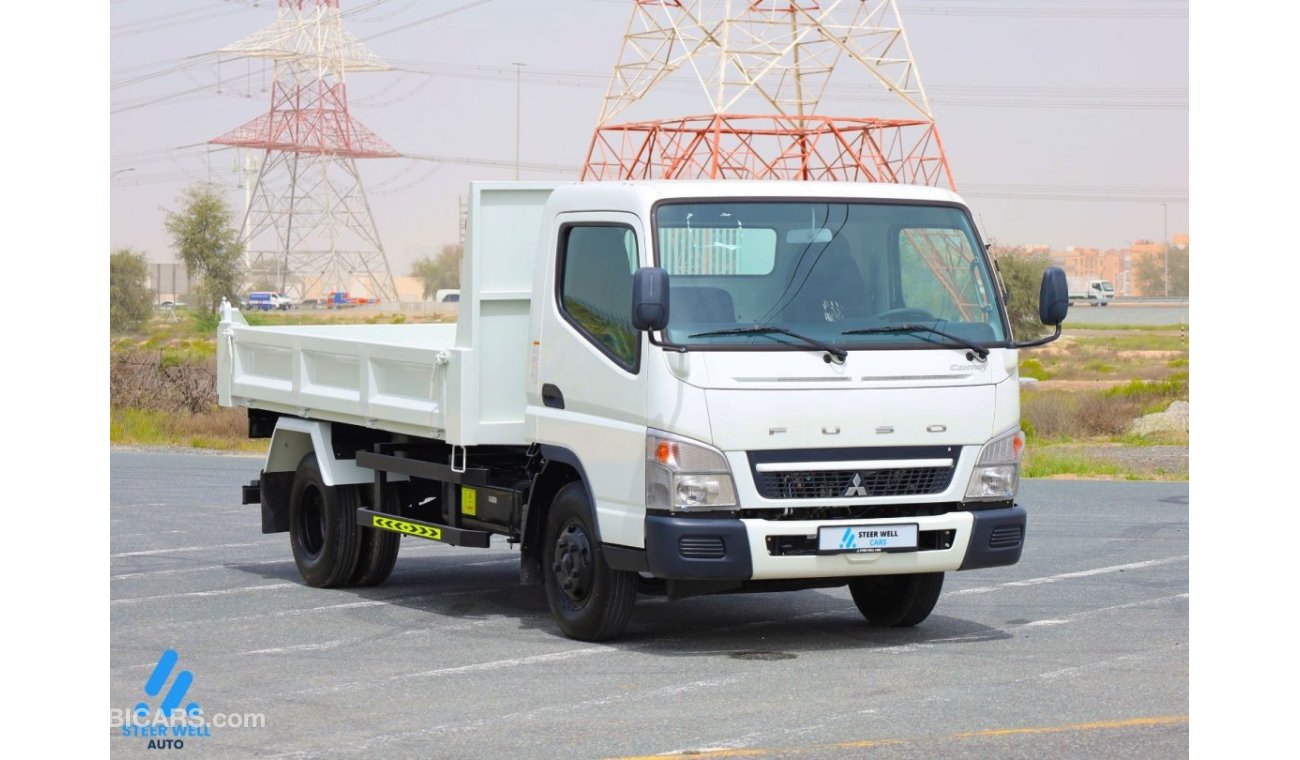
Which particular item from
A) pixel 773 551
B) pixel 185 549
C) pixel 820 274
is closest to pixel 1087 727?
pixel 773 551

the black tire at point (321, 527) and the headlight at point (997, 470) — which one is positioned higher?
the headlight at point (997, 470)

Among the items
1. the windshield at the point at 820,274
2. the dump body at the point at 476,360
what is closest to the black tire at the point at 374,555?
the dump body at the point at 476,360

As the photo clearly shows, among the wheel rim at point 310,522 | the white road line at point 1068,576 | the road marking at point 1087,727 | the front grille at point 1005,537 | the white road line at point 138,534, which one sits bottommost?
the white road line at point 1068,576

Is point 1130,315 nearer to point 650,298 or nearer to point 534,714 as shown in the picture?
point 650,298

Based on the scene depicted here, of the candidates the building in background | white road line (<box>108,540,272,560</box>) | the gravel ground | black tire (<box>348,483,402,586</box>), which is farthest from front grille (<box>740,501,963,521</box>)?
the building in background

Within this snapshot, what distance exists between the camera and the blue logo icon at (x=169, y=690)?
8.42 m

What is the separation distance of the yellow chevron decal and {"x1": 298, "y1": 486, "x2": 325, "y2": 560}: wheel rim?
37.5 inches

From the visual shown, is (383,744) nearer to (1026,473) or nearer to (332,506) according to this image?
(332,506)

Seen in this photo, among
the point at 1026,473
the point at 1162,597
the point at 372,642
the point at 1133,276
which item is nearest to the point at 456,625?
the point at 372,642

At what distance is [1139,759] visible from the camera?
730 cm

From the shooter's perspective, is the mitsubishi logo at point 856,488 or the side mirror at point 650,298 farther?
the mitsubishi logo at point 856,488

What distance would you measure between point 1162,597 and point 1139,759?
5.26 meters

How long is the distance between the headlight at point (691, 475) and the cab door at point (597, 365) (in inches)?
7.0

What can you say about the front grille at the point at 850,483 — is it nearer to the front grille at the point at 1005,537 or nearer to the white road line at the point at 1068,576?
the front grille at the point at 1005,537
